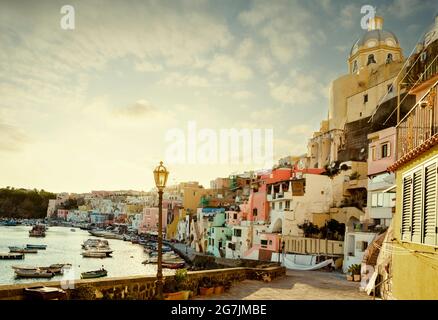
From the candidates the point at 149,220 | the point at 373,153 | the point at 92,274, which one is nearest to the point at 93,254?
the point at 92,274

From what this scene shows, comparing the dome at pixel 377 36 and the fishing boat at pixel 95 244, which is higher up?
the dome at pixel 377 36

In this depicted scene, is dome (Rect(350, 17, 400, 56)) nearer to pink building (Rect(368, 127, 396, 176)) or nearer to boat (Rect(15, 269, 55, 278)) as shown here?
pink building (Rect(368, 127, 396, 176))

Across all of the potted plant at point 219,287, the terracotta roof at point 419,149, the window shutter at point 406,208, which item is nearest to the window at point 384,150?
the potted plant at point 219,287

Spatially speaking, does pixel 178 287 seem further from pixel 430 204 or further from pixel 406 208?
pixel 430 204

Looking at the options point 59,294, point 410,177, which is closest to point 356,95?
point 410,177

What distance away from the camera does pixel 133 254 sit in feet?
210

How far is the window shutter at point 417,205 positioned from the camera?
21.9 ft


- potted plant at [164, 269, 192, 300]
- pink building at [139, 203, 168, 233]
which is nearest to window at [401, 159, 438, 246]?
potted plant at [164, 269, 192, 300]

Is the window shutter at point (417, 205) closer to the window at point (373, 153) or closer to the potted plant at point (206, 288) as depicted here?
the potted plant at point (206, 288)

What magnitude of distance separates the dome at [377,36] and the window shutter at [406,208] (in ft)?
146

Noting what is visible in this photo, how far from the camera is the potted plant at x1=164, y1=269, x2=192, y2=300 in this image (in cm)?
1020

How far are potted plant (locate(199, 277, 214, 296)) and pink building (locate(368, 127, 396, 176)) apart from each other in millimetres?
16015
